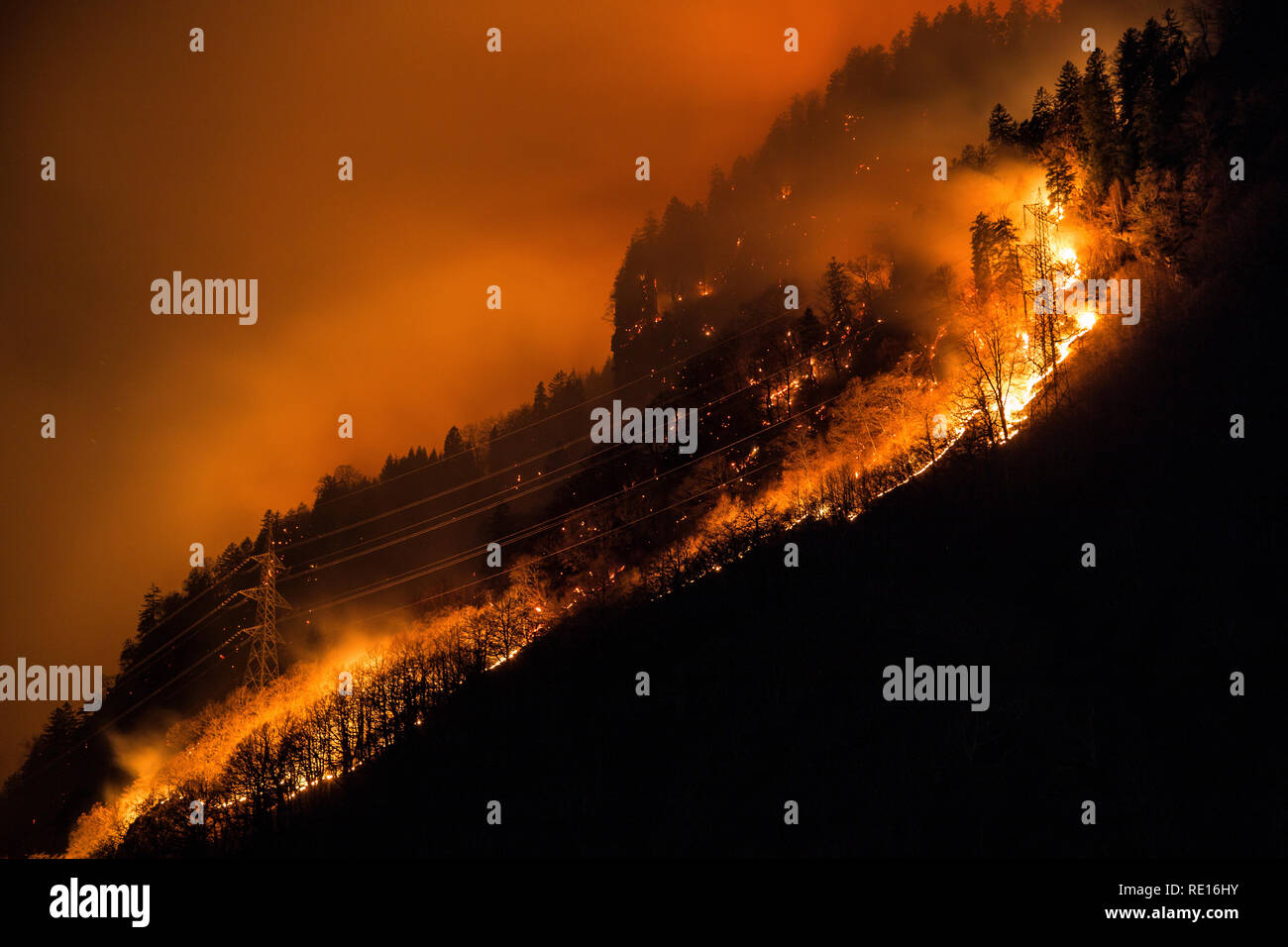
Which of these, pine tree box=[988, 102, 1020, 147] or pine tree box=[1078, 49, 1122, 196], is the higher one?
pine tree box=[988, 102, 1020, 147]

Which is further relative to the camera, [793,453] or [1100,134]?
[793,453]

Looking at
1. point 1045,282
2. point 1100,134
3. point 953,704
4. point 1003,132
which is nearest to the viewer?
point 953,704

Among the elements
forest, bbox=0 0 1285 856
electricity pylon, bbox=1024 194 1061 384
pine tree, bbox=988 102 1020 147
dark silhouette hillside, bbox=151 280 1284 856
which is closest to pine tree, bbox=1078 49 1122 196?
forest, bbox=0 0 1285 856

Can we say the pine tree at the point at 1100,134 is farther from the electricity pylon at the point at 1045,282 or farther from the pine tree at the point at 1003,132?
the pine tree at the point at 1003,132

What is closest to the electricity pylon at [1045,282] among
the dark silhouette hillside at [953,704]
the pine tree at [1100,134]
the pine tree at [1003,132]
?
the dark silhouette hillside at [953,704]

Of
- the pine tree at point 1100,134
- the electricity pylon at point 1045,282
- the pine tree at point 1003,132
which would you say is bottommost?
the electricity pylon at point 1045,282

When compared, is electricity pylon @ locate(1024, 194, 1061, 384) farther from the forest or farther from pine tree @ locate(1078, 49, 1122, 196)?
pine tree @ locate(1078, 49, 1122, 196)

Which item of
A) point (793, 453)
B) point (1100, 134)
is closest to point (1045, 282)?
point (1100, 134)

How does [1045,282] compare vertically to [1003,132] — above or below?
below

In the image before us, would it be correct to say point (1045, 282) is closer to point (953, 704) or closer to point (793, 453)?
point (793, 453)

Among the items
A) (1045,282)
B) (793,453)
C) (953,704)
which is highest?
(1045,282)
